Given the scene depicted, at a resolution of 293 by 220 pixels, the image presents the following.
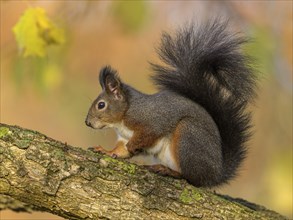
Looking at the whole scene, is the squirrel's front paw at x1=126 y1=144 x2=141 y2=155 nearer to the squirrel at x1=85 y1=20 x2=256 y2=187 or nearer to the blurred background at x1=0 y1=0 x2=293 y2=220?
the squirrel at x1=85 y1=20 x2=256 y2=187

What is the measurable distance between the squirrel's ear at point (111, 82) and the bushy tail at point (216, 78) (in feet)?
0.74

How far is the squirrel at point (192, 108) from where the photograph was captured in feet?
11.2

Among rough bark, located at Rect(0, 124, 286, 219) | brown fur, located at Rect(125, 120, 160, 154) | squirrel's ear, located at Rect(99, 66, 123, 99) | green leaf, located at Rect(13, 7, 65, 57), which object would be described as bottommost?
rough bark, located at Rect(0, 124, 286, 219)

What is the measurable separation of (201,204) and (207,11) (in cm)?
257

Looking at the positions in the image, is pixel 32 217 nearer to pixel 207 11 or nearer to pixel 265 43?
pixel 207 11

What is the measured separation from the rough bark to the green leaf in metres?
0.90

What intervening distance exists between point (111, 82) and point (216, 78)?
1.90 feet

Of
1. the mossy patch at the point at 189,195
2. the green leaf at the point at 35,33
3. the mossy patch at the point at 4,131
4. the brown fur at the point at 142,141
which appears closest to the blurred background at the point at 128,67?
the green leaf at the point at 35,33

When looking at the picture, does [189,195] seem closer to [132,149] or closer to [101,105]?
[132,149]

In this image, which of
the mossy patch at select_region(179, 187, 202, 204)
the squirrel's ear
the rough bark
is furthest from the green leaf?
the mossy patch at select_region(179, 187, 202, 204)

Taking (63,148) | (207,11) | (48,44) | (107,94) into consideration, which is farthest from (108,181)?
(207,11)

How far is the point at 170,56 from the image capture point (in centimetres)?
372

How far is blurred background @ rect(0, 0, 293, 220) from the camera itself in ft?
14.6

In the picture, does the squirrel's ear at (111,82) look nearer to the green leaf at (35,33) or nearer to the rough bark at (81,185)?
the green leaf at (35,33)
